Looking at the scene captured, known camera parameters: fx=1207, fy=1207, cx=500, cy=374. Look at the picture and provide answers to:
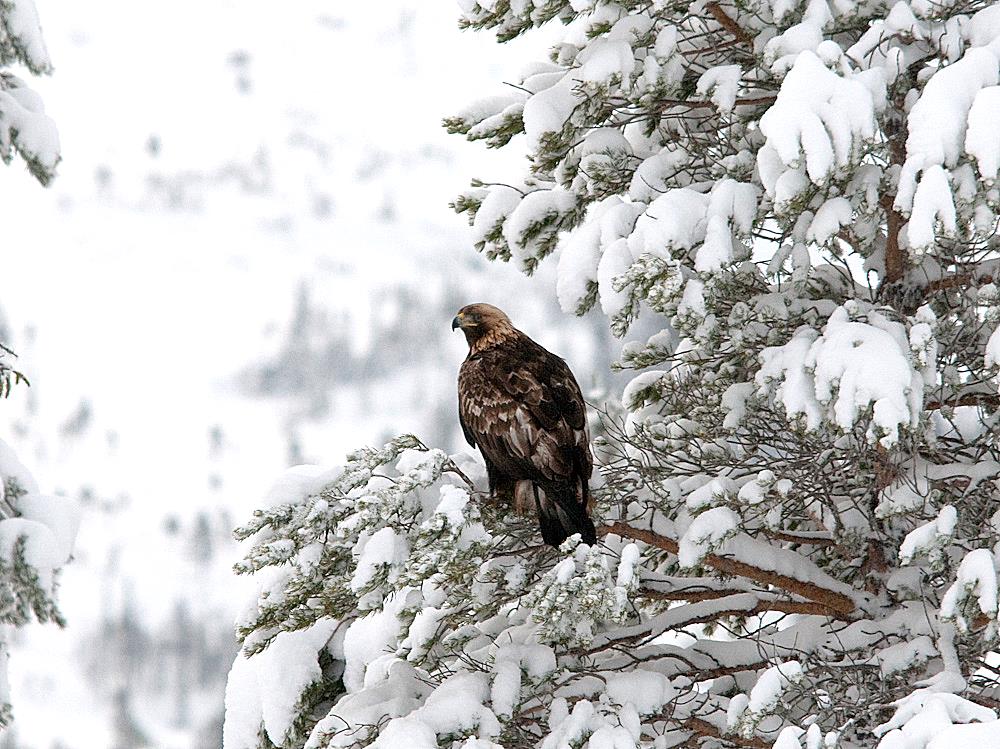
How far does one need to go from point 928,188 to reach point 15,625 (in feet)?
11.2

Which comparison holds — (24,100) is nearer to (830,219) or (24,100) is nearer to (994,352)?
(830,219)

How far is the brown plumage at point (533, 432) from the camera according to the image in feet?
18.4

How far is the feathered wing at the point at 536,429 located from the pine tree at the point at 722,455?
0.81 ft

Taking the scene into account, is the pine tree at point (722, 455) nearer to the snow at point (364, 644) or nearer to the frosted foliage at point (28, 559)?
the snow at point (364, 644)

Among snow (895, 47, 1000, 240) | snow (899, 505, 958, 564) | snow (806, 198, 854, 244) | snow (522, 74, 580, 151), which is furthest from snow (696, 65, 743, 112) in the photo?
snow (899, 505, 958, 564)

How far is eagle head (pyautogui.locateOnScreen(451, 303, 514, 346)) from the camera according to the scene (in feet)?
23.0

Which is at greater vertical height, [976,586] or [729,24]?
[729,24]

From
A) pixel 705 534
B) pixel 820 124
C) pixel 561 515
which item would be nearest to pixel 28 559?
pixel 561 515

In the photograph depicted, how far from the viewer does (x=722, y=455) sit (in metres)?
6.11

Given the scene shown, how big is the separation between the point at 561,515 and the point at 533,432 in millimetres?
472

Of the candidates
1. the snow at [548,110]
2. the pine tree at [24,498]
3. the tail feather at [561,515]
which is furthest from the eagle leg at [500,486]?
the pine tree at [24,498]

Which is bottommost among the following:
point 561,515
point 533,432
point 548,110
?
point 561,515

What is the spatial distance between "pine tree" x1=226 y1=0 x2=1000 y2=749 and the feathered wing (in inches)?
9.7

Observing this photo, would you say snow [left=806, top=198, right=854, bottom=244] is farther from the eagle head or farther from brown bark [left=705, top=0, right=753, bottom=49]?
the eagle head
